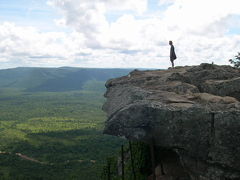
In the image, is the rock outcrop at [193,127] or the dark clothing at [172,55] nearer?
the rock outcrop at [193,127]

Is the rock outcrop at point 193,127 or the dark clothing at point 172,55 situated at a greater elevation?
the dark clothing at point 172,55

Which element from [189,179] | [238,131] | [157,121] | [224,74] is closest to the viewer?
[238,131]

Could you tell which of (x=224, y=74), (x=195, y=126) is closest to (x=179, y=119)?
(x=195, y=126)

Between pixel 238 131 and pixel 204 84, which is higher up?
pixel 204 84

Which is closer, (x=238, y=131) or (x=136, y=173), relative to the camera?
(x=238, y=131)

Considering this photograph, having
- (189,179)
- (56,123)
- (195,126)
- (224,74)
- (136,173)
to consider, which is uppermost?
(224,74)

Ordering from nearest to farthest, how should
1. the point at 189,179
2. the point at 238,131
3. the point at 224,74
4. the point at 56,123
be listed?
the point at 238,131 → the point at 189,179 → the point at 224,74 → the point at 56,123

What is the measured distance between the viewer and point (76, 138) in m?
135

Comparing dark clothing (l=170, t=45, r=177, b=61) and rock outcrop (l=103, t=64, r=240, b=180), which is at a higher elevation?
dark clothing (l=170, t=45, r=177, b=61)

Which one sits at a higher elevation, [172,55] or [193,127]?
[172,55]

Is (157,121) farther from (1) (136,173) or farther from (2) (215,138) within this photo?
(1) (136,173)

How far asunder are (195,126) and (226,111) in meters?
1.13

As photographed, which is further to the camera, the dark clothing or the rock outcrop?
the dark clothing

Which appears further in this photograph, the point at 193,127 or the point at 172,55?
the point at 172,55
